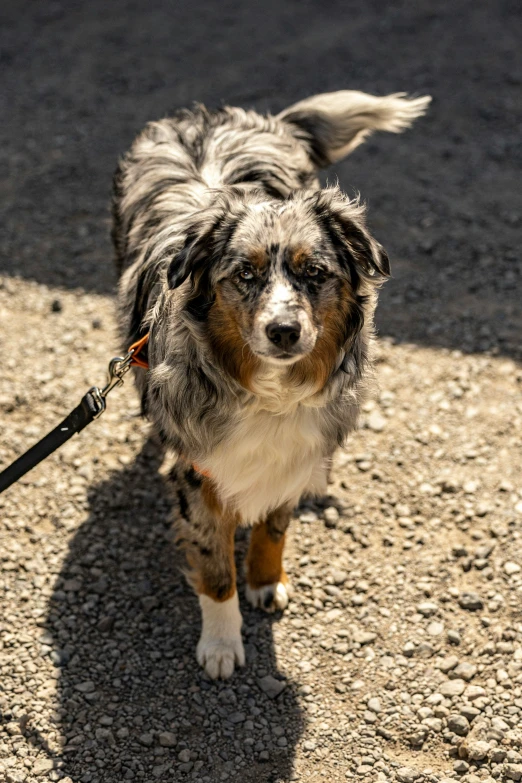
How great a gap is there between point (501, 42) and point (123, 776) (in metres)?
7.25

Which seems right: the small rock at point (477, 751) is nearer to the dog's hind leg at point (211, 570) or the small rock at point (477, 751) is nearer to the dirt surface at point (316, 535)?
the dirt surface at point (316, 535)

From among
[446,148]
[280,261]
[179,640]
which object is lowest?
[179,640]

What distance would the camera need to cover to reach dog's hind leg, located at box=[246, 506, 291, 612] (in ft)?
11.5

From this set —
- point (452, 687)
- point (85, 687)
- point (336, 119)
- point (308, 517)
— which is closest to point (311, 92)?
point (336, 119)

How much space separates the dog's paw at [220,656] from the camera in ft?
10.9

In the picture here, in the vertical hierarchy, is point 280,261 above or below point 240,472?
above

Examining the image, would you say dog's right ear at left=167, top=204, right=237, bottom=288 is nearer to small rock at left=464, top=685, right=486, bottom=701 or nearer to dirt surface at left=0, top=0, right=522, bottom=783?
dirt surface at left=0, top=0, right=522, bottom=783

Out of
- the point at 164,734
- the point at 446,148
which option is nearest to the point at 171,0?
the point at 446,148

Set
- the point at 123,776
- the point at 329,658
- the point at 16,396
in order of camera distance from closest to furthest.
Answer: the point at 123,776 < the point at 329,658 < the point at 16,396

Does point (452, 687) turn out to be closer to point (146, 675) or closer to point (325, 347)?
point (146, 675)

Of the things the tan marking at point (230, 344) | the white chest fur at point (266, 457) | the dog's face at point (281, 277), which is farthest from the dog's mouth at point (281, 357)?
the white chest fur at point (266, 457)

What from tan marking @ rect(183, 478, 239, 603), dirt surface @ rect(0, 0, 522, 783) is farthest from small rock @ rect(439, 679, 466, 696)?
tan marking @ rect(183, 478, 239, 603)

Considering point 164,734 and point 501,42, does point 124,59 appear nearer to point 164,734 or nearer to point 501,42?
point 501,42

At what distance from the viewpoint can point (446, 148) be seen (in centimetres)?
657
